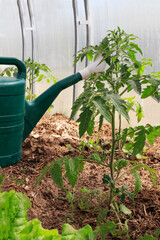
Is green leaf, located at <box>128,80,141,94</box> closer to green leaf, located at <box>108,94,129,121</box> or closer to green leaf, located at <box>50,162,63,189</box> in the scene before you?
green leaf, located at <box>108,94,129,121</box>

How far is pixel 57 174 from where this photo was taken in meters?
1.34

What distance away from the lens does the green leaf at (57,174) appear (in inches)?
52.2

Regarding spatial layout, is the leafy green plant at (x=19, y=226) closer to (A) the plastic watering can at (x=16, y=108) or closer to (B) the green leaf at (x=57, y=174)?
(B) the green leaf at (x=57, y=174)

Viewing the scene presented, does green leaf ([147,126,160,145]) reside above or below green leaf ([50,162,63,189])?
above

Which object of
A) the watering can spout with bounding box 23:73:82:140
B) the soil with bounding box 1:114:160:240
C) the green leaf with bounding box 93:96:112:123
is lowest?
the soil with bounding box 1:114:160:240

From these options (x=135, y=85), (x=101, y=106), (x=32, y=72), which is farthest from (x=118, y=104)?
(x=32, y=72)

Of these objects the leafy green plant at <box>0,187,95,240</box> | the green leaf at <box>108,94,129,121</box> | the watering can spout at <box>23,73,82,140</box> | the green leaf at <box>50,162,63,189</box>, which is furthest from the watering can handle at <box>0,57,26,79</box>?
the leafy green plant at <box>0,187,95,240</box>

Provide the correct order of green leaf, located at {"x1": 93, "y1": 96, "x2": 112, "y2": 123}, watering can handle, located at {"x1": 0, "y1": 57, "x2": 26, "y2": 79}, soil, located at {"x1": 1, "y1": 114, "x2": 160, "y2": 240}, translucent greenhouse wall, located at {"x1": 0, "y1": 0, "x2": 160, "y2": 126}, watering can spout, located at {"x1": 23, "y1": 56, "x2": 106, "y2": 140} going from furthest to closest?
translucent greenhouse wall, located at {"x1": 0, "y1": 0, "x2": 160, "y2": 126}, watering can spout, located at {"x1": 23, "y1": 56, "x2": 106, "y2": 140}, watering can handle, located at {"x1": 0, "y1": 57, "x2": 26, "y2": 79}, soil, located at {"x1": 1, "y1": 114, "x2": 160, "y2": 240}, green leaf, located at {"x1": 93, "y1": 96, "x2": 112, "y2": 123}

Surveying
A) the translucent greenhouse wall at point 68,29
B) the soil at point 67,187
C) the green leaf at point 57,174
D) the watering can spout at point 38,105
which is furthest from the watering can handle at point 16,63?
the translucent greenhouse wall at point 68,29

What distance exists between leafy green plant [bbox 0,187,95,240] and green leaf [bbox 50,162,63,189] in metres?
0.65

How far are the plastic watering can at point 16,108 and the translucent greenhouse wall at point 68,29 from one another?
1.02 meters

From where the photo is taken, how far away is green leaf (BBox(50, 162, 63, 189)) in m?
1.33

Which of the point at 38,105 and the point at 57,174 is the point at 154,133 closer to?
the point at 57,174

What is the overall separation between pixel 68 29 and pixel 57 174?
2716mm
